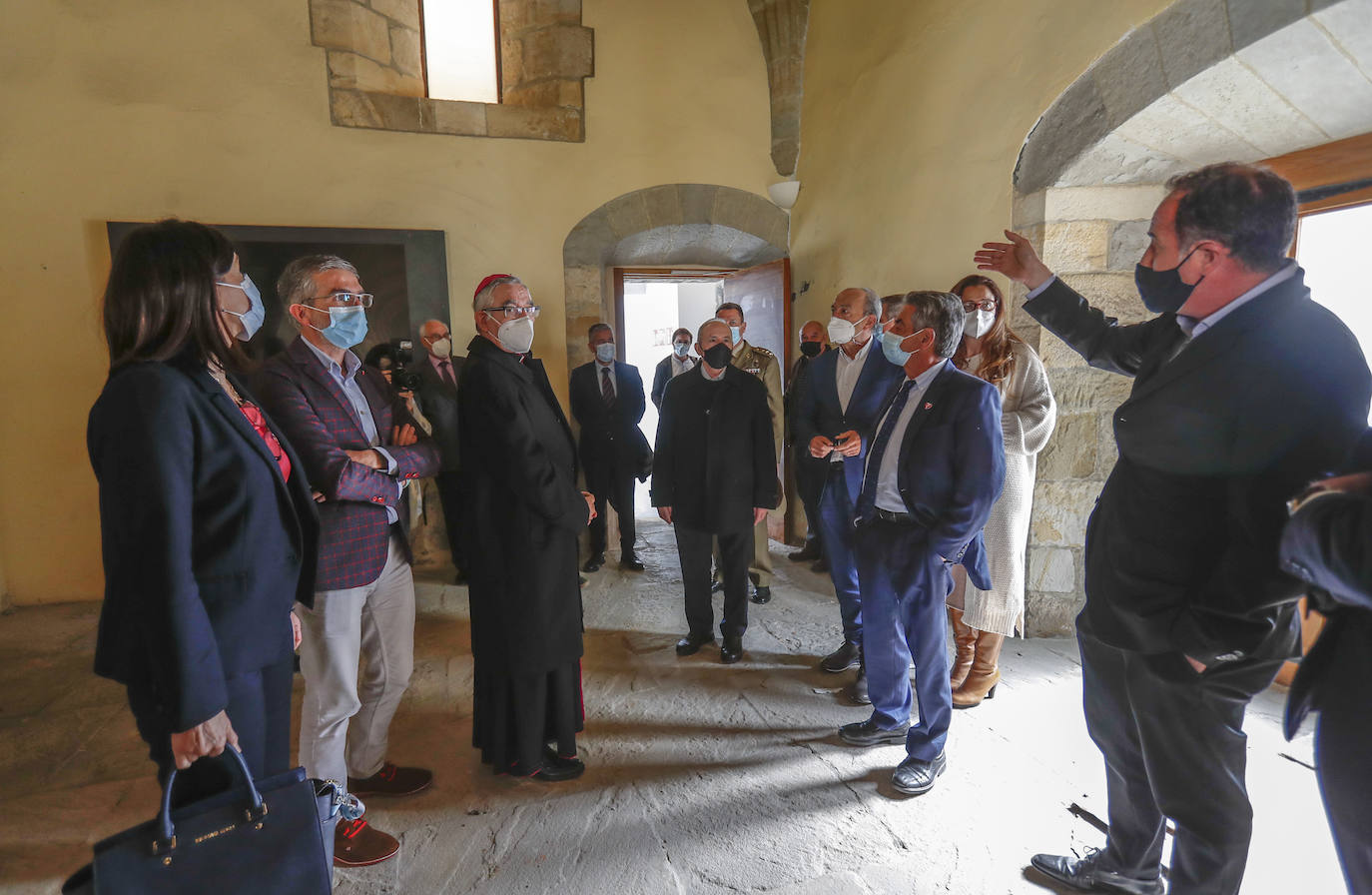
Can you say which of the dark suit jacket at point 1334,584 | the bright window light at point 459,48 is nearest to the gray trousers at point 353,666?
the dark suit jacket at point 1334,584

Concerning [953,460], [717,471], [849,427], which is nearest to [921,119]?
[849,427]

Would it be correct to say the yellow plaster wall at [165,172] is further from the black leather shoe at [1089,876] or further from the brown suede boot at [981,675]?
the black leather shoe at [1089,876]

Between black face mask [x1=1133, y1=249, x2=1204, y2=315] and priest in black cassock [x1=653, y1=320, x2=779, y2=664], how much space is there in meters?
1.71

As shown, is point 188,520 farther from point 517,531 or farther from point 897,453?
point 897,453

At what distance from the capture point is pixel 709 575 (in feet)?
11.1

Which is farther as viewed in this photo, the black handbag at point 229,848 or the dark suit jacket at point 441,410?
the dark suit jacket at point 441,410

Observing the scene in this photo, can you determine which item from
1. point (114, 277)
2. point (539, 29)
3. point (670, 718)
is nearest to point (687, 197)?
point (539, 29)

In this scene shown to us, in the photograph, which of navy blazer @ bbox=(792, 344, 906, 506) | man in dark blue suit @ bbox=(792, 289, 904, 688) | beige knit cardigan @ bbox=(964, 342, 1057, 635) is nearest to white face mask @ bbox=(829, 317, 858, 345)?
man in dark blue suit @ bbox=(792, 289, 904, 688)

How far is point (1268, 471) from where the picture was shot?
1.27 meters

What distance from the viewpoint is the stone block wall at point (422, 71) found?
4.46 metres

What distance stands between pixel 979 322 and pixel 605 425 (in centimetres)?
271

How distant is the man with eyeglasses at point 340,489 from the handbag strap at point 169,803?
2.07 ft

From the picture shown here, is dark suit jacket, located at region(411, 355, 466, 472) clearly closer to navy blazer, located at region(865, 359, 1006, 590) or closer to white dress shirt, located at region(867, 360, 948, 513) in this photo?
white dress shirt, located at region(867, 360, 948, 513)

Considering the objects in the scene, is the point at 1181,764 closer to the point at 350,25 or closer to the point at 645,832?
the point at 645,832
